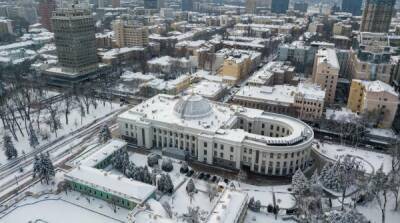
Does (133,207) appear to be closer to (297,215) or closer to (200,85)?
(297,215)


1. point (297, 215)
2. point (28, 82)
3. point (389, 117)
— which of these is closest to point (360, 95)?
point (389, 117)

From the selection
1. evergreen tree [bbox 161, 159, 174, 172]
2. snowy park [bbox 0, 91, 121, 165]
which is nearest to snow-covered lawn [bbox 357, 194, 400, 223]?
evergreen tree [bbox 161, 159, 174, 172]

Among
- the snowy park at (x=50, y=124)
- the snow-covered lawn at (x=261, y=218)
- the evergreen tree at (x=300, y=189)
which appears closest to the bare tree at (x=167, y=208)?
the snow-covered lawn at (x=261, y=218)

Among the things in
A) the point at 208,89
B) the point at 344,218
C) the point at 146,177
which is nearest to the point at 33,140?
the point at 146,177

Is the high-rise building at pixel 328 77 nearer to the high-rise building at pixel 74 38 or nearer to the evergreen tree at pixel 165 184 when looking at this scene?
the evergreen tree at pixel 165 184

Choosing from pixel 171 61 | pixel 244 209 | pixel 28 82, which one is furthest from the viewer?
pixel 171 61

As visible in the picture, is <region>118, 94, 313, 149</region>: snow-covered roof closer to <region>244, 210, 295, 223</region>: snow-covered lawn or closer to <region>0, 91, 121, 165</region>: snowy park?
<region>244, 210, 295, 223</region>: snow-covered lawn
